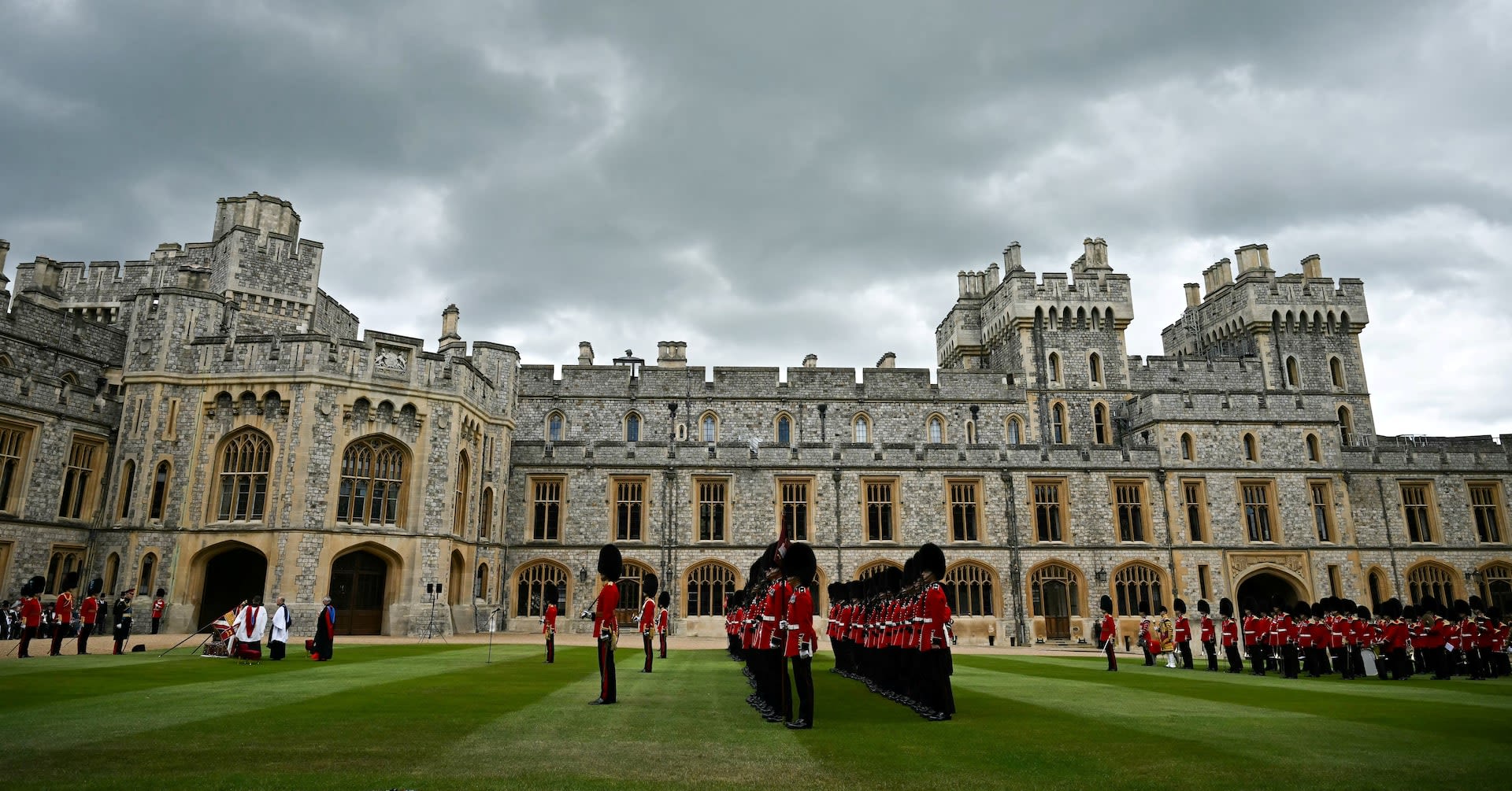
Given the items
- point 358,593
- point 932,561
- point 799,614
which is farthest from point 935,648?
point 358,593

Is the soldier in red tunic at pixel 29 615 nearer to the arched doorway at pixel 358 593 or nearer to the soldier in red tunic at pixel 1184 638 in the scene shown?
the arched doorway at pixel 358 593

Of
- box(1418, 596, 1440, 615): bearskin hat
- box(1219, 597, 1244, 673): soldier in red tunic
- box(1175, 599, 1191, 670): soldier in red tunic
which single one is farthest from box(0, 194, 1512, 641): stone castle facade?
box(1418, 596, 1440, 615): bearskin hat

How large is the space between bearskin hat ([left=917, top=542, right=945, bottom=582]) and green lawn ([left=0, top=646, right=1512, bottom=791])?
155cm

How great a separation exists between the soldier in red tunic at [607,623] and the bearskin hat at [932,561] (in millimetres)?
3600

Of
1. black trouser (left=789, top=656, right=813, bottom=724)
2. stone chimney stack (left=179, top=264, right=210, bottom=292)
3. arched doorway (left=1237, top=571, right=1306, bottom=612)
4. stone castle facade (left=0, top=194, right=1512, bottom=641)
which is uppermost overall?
stone chimney stack (left=179, top=264, right=210, bottom=292)

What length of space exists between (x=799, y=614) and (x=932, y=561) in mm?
2052

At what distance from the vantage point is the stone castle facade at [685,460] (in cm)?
2431

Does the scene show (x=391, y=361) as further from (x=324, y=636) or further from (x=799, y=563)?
(x=799, y=563)

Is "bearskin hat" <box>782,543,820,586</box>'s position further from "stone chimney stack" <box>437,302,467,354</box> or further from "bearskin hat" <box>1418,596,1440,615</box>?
"stone chimney stack" <box>437,302,467,354</box>

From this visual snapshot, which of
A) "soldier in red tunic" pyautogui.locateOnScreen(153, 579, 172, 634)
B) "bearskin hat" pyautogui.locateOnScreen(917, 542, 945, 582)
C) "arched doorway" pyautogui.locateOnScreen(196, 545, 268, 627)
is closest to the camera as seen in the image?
"bearskin hat" pyautogui.locateOnScreen(917, 542, 945, 582)

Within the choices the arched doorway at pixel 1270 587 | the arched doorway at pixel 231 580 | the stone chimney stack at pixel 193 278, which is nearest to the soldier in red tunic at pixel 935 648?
the arched doorway at pixel 231 580

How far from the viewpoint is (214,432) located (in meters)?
24.7

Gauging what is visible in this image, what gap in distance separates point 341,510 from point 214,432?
14.1 feet

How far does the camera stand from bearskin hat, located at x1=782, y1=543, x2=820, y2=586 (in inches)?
345
